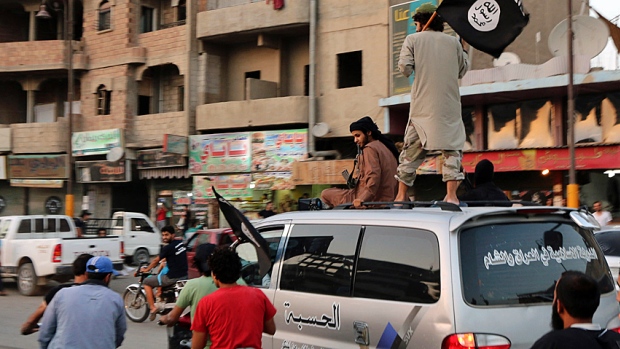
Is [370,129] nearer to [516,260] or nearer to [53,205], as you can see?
[516,260]

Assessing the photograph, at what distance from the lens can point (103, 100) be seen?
30812 mm

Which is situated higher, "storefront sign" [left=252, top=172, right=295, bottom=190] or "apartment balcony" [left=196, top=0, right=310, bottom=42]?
"apartment balcony" [left=196, top=0, right=310, bottom=42]

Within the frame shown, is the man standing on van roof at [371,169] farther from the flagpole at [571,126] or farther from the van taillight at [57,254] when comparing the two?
the flagpole at [571,126]

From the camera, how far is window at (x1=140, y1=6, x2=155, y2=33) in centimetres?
3028

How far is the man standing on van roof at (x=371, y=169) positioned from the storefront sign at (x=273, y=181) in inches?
697

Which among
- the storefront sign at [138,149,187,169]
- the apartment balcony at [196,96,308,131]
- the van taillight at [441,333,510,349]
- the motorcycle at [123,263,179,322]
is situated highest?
the apartment balcony at [196,96,308,131]

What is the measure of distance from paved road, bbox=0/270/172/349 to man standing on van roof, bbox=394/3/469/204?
217 inches

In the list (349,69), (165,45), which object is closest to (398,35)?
(349,69)

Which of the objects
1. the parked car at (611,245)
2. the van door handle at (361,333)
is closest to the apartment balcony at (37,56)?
the parked car at (611,245)

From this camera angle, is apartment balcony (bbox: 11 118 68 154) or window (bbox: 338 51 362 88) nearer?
window (bbox: 338 51 362 88)

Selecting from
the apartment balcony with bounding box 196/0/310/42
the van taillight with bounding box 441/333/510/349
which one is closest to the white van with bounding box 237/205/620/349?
the van taillight with bounding box 441/333/510/349

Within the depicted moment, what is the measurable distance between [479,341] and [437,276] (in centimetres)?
46

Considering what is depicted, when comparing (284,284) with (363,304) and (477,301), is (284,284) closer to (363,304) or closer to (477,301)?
(363,304)

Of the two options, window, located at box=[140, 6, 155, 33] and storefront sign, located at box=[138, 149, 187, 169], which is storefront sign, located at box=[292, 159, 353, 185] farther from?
window, located at box=[140, 6, 155, 33]
